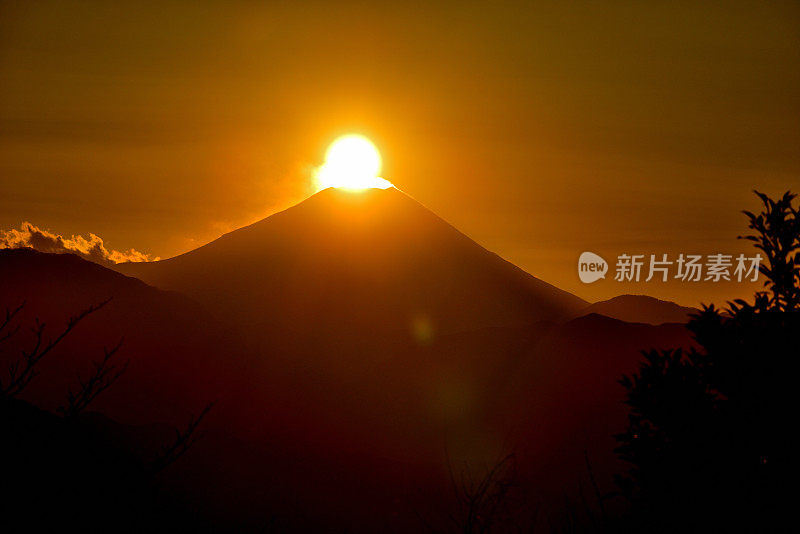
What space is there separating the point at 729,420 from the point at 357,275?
13989 cm

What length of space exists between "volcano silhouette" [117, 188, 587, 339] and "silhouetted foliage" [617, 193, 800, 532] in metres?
122

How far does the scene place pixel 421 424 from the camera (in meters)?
112

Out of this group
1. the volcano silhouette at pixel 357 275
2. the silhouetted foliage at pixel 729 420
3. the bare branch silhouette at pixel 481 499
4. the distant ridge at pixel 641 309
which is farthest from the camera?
the distant ridge at pixel 641 309

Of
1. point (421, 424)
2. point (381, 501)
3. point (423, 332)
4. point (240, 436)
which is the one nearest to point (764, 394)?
point (381, 501)

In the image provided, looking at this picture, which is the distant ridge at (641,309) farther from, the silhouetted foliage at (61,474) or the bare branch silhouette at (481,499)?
the silhouetted foliage at (61,474)

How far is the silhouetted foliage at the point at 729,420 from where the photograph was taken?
14875 millimetres

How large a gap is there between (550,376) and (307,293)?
194 feet

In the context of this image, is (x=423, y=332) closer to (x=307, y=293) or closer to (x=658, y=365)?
(x=307, y=293)

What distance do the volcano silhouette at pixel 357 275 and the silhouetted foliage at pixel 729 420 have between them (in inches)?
4811

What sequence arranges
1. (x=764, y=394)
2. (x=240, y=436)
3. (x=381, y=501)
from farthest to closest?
(x=240, y=436), (x=381, y=501), (x=764, y=394)

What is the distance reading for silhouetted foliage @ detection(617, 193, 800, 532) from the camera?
48.8 feet

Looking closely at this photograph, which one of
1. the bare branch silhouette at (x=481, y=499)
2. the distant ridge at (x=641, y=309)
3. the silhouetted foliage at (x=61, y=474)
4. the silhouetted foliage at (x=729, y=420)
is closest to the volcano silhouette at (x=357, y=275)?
the distant ridge at (x=641, y=309)

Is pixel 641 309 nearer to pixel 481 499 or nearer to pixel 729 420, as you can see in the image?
pixel 729 420

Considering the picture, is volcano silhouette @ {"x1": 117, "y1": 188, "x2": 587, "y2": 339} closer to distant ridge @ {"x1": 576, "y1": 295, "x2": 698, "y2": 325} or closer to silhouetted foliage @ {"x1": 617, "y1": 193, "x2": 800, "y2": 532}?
distant ridge @ {"x1": 576, "y1": 295, "x2": 698, "y2": 325}
